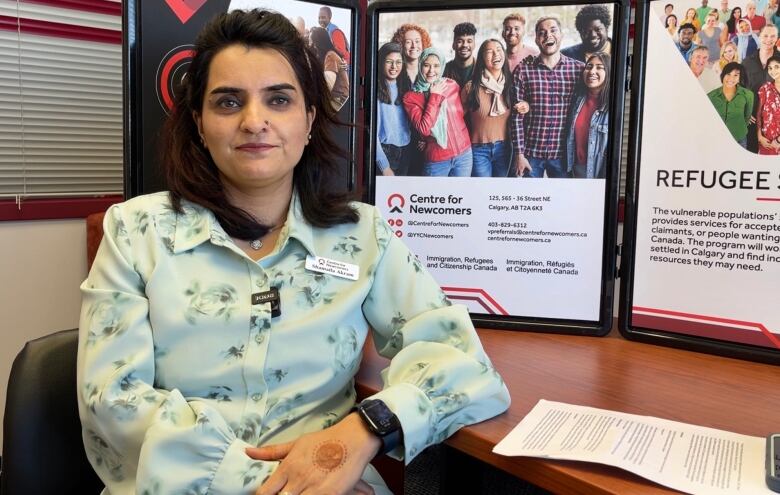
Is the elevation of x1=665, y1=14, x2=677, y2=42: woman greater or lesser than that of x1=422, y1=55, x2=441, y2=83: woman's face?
greater

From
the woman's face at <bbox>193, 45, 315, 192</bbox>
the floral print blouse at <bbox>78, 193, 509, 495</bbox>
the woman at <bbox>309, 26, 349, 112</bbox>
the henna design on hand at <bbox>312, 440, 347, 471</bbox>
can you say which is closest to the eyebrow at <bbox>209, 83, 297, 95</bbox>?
the woman's face at <bbox>193, 45, 315, 192</bbox>

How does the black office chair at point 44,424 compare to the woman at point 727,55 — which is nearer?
the black office chair at point 44,424

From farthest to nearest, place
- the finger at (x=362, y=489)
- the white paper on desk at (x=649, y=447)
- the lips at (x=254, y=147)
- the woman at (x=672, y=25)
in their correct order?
1. the woman at (x=672, y=25)
2. the lips at (x=254, y=147)
3. the finger at (x=362, y=489)
4. the white paper on desk at (x=649, y=447)

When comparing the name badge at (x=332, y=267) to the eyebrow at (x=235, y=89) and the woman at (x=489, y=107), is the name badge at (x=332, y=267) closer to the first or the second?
the eyebrow at (x=235, y=89)

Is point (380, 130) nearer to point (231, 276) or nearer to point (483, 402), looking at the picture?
point (231, 276)

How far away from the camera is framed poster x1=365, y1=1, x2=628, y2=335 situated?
1527 mm

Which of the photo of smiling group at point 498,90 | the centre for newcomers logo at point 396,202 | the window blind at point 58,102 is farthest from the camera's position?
the window blind at point 58,102

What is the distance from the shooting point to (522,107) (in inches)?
61.1

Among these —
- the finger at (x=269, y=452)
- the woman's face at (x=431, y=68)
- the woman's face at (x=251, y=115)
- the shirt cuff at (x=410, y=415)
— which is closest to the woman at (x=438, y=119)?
the woman's face at (x=431, y=68)

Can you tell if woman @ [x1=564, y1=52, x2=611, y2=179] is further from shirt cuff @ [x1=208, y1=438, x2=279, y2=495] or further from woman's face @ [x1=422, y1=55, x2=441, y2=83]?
shirt cuff @ [x1=208, y1=438, x2=279, y2=495]

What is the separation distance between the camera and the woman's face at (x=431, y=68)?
1.59 m

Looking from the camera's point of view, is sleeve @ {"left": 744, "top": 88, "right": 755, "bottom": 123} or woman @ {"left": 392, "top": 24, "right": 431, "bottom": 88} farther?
woman @ {"left": 392, "top": 24, "right": 431, "bottom": 88}

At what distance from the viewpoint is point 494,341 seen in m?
1.53

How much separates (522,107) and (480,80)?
12cm
